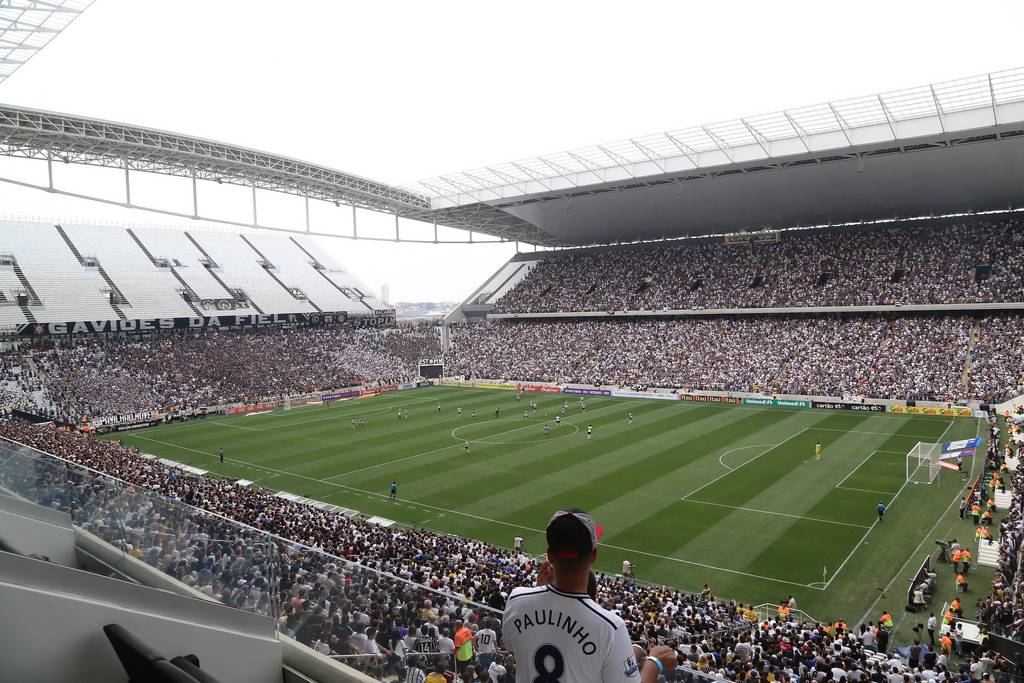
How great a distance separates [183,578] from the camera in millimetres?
7344

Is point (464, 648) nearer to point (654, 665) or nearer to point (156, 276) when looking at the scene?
point (654, 665)

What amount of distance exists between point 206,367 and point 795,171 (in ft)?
160

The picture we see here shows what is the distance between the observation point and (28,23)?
50.4 feet

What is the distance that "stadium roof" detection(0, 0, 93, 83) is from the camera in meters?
14.3

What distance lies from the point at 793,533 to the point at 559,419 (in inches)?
830

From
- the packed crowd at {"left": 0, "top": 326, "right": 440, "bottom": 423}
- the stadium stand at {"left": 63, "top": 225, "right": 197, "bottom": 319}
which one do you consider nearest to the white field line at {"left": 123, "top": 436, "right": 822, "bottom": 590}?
the packed crowd at {"left": 0, "top": 326, "right": 440, "bottom": 423}

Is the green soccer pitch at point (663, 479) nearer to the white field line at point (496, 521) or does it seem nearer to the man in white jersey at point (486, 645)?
the white field line at point (496, 521)

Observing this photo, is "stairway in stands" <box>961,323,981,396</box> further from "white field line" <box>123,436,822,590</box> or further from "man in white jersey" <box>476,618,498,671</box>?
"man in white jersey" <box>476,618,498,671</box>

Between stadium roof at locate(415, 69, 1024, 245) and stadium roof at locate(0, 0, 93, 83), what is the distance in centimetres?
3427

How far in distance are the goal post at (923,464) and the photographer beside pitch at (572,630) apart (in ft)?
98.1

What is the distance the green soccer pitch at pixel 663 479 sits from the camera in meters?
20.4

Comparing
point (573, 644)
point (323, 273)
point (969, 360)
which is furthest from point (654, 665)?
point (323, 273)

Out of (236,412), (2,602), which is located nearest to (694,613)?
(2,602)

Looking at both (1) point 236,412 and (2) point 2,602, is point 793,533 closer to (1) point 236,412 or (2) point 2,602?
(2) point 2,602
